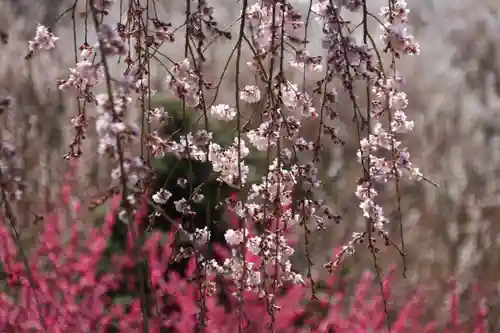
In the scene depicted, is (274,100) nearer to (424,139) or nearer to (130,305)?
(130,305)

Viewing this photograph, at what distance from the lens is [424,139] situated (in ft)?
10.1

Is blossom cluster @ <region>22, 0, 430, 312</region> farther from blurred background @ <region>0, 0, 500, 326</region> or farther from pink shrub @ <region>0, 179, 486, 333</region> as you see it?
blurred background @ <region>0, 0, 500, 326</region>

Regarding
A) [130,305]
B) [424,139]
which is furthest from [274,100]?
[424,139]

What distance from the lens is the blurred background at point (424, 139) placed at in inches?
106

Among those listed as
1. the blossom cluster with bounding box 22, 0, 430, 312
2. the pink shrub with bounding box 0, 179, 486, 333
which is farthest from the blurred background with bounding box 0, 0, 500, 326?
the blossom cluster with bounding box 22, 0, 430, 312

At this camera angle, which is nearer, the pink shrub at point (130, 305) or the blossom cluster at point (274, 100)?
the blossom cluster at point (274, 100)

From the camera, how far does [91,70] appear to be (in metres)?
0.65

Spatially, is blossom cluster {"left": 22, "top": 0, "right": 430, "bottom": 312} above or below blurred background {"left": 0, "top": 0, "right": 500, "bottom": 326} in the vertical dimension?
below

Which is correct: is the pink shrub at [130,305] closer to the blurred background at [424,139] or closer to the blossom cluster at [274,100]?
the blurred background at [424,139]

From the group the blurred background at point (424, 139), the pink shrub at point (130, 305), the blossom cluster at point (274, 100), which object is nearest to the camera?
the blossom cluster at point (274, 100)

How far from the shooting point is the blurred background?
2.69 m

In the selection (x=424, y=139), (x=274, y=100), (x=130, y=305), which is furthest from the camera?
(x=424, y=139)

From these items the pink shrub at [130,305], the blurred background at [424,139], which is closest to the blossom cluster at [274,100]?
the pink shrub at [130,305]

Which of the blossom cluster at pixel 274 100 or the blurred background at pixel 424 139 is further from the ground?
the blurred background at pixel 424 139
